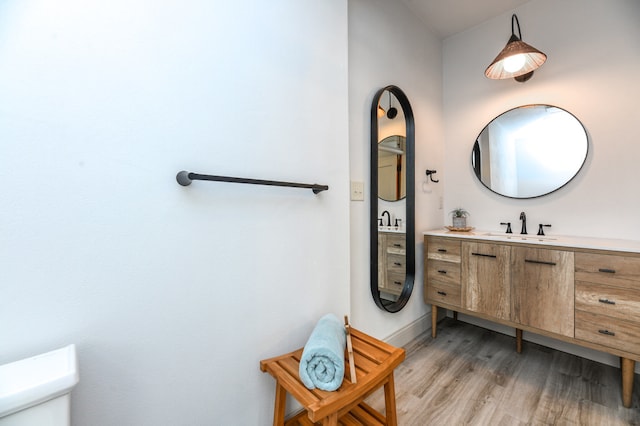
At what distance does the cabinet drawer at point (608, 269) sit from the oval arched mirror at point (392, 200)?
3.03 ft

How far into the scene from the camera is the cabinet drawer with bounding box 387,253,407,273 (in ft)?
6.09

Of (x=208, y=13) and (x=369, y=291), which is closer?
(x=208, y=13)

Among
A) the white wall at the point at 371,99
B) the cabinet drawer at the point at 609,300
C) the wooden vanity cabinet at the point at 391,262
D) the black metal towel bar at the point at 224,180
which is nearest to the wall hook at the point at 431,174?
the white wall at the point at 371,99

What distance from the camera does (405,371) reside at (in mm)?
1682

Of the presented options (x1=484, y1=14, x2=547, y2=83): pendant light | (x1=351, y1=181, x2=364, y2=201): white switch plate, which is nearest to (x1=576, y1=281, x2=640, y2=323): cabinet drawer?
(x1=351, y1=181, x2=364, y2=201): white switch plate

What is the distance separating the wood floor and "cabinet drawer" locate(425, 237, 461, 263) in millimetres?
672

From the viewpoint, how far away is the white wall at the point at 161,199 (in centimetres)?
67

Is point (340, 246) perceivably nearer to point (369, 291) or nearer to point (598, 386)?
point (369, 291)

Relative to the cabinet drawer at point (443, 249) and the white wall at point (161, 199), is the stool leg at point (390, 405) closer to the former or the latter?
the white wall at point (161, 199)

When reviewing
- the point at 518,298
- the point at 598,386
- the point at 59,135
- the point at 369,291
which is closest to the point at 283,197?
the point at 59,135

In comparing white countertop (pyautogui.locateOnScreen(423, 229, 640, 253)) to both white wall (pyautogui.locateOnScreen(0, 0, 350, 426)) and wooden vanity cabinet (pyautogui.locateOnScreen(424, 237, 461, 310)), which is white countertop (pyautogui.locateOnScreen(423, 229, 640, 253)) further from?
white wall (pyautogui.locateOnScreen(0, 0, 350, 426))

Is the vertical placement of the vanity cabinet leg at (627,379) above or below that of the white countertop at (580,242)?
below

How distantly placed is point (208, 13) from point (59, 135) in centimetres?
64

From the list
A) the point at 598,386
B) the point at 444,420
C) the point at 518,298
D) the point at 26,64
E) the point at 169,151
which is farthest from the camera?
the point at 518,298
